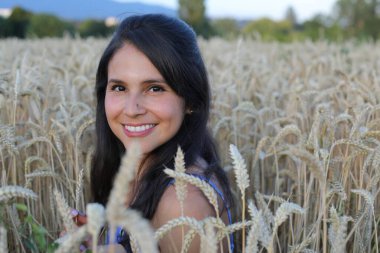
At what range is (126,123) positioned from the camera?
1.87m

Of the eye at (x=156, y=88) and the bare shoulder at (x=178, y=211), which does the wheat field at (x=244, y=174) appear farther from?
the eye at (x=156, y=88)

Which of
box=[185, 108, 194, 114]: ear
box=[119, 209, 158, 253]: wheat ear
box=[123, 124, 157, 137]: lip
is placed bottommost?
box=[123, 124, 157, 137]: lip

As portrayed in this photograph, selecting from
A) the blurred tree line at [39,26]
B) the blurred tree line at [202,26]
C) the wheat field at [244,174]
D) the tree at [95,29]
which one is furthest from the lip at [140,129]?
the tree at [95,29]

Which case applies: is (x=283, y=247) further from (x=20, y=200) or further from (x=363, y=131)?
(x=20, y=200)

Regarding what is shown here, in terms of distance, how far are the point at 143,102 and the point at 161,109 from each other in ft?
0.24

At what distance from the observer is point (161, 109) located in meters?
1.80

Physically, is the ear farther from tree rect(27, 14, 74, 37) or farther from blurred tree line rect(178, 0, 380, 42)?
tree rect(27, 14, 74, 37)

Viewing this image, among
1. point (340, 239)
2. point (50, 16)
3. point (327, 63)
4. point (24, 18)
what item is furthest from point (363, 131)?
point (24, 18)

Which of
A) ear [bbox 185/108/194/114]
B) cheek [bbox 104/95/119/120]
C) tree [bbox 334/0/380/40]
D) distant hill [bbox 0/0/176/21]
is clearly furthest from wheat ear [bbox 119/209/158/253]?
tree [bbox 334/0/380/40]

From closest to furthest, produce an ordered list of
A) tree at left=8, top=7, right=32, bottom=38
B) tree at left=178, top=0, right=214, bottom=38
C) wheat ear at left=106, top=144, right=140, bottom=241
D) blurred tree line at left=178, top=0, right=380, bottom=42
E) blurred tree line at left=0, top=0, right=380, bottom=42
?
wheat ear at left=106, top=144, right=140, bottom=241 → blurred tree line at left=178, top=0, right=380, bottom=42 → blurred tree line at left=0, top=0, right=380, bottom=42 → tree at left=178, top=0, right=214, bottom=38 → tree at left=8, top=7, right=32, bottom=38

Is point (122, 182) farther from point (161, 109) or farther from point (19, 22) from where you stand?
point (19, 22)

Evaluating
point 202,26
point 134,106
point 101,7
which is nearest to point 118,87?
point 134,106

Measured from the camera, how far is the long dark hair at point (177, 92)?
1.82 meters

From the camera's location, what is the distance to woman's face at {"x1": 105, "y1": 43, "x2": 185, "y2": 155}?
1.79 meters
